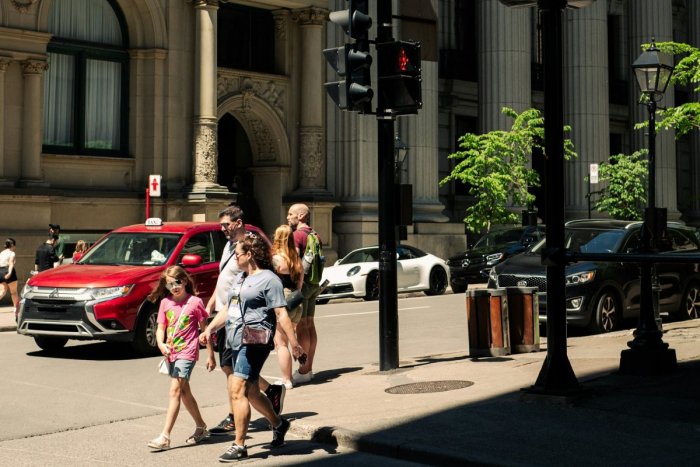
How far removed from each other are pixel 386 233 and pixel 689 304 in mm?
8966

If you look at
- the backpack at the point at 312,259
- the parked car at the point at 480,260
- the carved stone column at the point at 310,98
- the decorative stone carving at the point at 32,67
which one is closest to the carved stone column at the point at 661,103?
the parked car at the point at 480,260

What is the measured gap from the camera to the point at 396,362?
14.0 meters

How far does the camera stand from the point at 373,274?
29.0m

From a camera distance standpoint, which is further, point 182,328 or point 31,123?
point 31,123

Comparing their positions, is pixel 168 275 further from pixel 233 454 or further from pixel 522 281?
pixel 522 281

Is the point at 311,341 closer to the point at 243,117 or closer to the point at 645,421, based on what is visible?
the point at 645,421

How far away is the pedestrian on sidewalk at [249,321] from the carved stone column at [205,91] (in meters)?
22.7

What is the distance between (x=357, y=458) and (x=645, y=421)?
8.45ft

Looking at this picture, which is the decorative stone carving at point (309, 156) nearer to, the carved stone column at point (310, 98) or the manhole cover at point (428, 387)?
the carved stone column at point (310, 98)

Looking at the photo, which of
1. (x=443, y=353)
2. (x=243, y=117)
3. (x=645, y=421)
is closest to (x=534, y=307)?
(x=443, y=353)

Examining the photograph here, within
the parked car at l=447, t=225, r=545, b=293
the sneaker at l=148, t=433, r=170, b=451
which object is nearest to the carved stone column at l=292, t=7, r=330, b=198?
the parked car at l=447, t=225, r=545, b=293

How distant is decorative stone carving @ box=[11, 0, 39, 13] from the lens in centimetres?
2842

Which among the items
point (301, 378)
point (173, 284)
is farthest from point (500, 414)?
point (301, 378)

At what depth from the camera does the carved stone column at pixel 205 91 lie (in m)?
32.2
